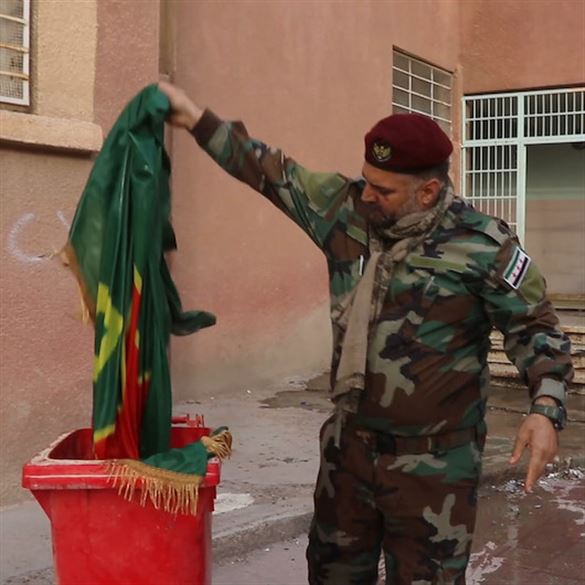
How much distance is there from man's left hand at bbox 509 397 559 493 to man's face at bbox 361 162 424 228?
63 cm

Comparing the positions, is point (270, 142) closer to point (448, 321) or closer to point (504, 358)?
point (504, 358)

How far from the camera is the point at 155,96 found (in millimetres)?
2549

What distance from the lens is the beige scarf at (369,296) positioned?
249cm

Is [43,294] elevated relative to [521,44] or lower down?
lower down

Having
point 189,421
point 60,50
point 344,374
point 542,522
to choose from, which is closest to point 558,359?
point 344,374

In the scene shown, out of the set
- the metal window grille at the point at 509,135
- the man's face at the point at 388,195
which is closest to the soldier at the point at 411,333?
the man's face at the point at 388,195

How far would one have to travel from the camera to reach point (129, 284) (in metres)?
2.48

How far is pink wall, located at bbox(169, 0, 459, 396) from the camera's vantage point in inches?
282

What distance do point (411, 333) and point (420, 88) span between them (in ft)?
28.3

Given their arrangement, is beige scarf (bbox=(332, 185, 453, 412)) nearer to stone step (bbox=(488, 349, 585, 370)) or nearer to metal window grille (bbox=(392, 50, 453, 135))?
stone step (bbox=(488, 349, 585, 370))

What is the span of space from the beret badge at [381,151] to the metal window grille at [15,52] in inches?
99.4

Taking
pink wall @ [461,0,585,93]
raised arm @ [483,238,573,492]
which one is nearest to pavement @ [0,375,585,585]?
raised arm @ [483,238,573,492]

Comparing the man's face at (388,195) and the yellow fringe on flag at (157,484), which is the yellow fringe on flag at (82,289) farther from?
the man's face at (388,195)

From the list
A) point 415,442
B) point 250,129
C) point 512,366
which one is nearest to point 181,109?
point 415,442
